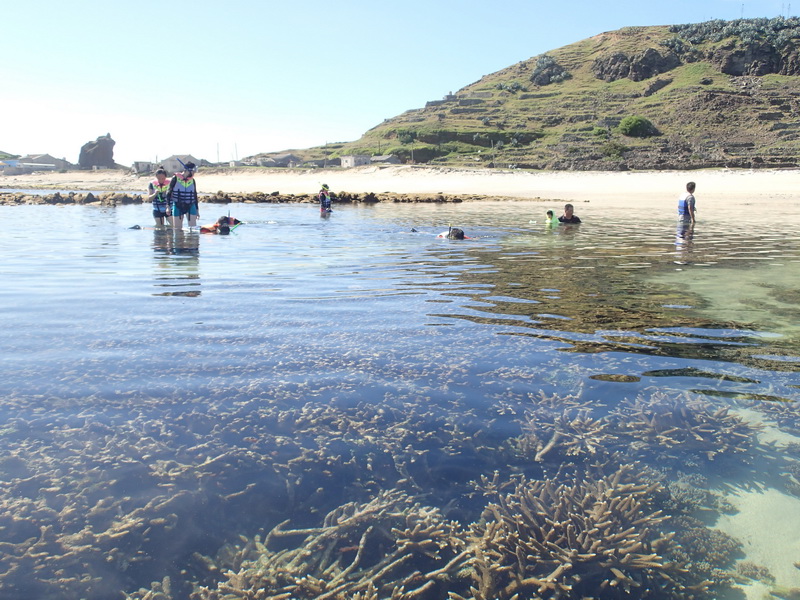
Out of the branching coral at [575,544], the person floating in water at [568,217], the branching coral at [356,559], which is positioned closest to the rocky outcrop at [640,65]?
the person floating in water at [568,217]

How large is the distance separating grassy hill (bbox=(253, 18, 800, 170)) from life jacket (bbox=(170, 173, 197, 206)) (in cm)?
4506

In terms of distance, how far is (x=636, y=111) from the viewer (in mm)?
83375

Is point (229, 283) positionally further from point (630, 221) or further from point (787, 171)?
point (787, 171)

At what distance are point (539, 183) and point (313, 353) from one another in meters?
46.4

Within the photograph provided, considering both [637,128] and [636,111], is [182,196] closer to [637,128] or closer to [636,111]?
[637,128]

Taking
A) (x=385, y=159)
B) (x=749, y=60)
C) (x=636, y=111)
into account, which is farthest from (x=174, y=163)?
(x=749, y=60)

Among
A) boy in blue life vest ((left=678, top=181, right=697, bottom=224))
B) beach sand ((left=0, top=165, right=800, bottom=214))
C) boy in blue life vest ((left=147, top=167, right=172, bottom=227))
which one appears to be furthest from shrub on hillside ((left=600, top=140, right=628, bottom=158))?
boy in blue life vest ((left=147, top=167, right=172, bottom=227))

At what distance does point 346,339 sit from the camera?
18.8 feet

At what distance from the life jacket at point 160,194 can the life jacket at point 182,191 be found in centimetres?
82

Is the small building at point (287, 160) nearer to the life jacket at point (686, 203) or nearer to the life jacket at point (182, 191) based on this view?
the life jacket at point (182, 191)

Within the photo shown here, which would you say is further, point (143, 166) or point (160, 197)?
point (143, 166)

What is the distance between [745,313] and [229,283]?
739 centimetres

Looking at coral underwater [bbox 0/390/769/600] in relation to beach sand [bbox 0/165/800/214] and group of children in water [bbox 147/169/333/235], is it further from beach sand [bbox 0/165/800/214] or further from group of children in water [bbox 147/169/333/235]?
beach sand [bbox 0/165/800/214]

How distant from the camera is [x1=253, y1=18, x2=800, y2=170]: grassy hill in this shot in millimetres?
62469
